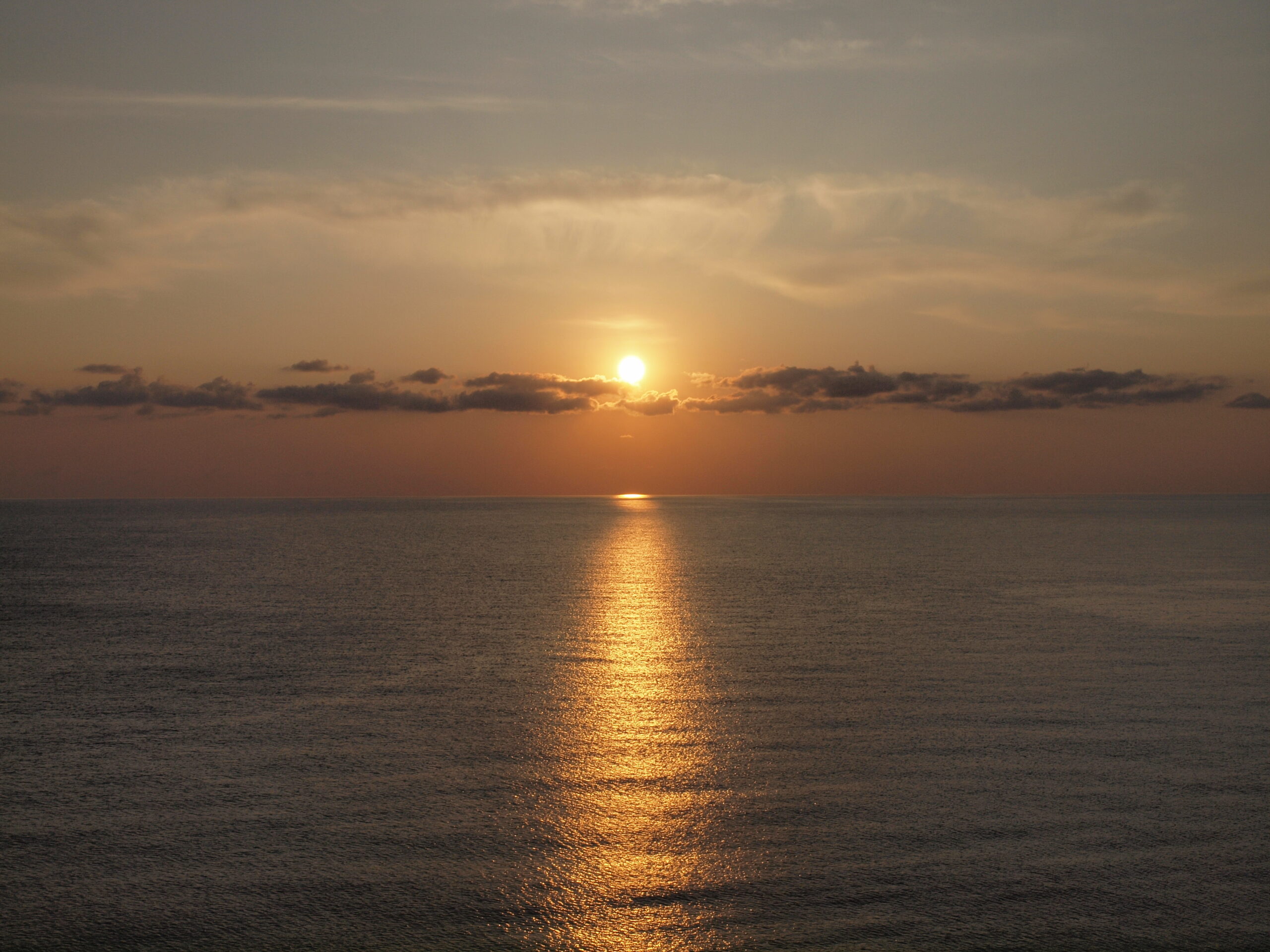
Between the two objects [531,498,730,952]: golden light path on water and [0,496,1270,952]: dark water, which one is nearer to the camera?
[531,498,730,952]: golden light path on water

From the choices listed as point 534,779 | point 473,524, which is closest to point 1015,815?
point 534,779

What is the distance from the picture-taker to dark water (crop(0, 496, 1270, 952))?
9422mm

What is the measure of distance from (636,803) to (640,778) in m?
1.15

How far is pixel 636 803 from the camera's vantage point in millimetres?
12695

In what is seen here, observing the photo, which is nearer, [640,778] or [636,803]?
[636,803]

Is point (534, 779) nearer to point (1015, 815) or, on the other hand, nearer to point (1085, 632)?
point (1015, 815)

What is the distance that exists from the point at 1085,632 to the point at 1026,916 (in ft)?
69.9

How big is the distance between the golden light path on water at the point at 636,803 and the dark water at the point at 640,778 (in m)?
0.06

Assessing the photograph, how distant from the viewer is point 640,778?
45.4 ft

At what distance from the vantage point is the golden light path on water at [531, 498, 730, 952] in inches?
366

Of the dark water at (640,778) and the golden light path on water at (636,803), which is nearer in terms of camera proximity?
the golden light path on water at (636,803)

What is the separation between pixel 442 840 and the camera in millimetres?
11430

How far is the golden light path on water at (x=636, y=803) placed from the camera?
30.5 ft

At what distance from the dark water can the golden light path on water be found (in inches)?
2.3
